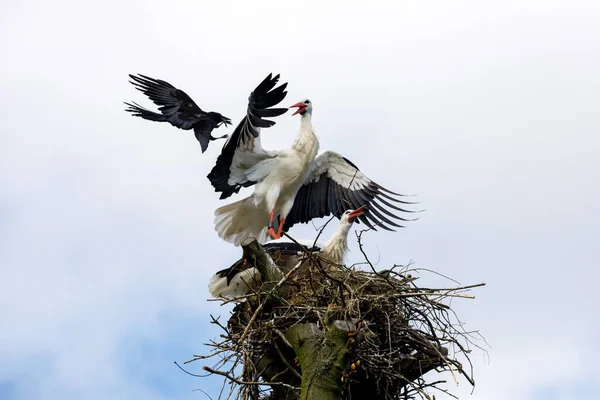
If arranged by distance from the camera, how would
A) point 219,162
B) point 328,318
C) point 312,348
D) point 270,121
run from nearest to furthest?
point 312,348 < point 328,318 < point 270,121 < point 219,162

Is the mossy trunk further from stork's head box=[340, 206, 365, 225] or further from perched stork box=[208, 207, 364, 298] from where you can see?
stork's head box=[340, 206, 365, 225]

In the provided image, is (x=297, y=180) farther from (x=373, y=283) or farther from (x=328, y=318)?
(x=328, y=318)

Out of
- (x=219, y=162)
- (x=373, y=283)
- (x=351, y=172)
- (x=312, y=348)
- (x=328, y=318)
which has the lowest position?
(x=312, y=348)

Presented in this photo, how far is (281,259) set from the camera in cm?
765

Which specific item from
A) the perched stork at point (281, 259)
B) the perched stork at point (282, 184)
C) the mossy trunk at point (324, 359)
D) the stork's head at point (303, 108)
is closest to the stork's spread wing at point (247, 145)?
the perched stork at point (282, 184)

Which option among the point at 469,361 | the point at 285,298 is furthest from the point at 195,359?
the point at 469,361

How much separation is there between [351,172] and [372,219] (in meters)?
0.76

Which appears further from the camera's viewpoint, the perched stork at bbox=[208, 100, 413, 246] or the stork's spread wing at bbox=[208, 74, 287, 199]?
the perched stork at bbox=[208, 100, 413, 246]

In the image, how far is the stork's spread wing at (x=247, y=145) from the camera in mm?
7594

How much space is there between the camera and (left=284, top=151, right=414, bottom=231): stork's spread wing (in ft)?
32.7

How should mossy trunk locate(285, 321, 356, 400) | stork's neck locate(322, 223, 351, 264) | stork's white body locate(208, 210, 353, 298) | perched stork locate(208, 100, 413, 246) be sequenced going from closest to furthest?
mossy trunk locate(285, 321, 356, 400) → stork's white body locate(208, 210, 353, 298) → stork's neck locate(322, 223, 351, 264) → perched stork locate(208, 100, 413, 246)

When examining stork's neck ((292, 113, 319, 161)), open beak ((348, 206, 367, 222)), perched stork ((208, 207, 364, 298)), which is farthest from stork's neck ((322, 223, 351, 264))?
stork's neck ((292, 113, 319, 161))

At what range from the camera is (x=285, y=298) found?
21.0 feet

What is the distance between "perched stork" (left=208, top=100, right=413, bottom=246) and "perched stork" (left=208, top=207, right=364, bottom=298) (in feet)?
2.42
